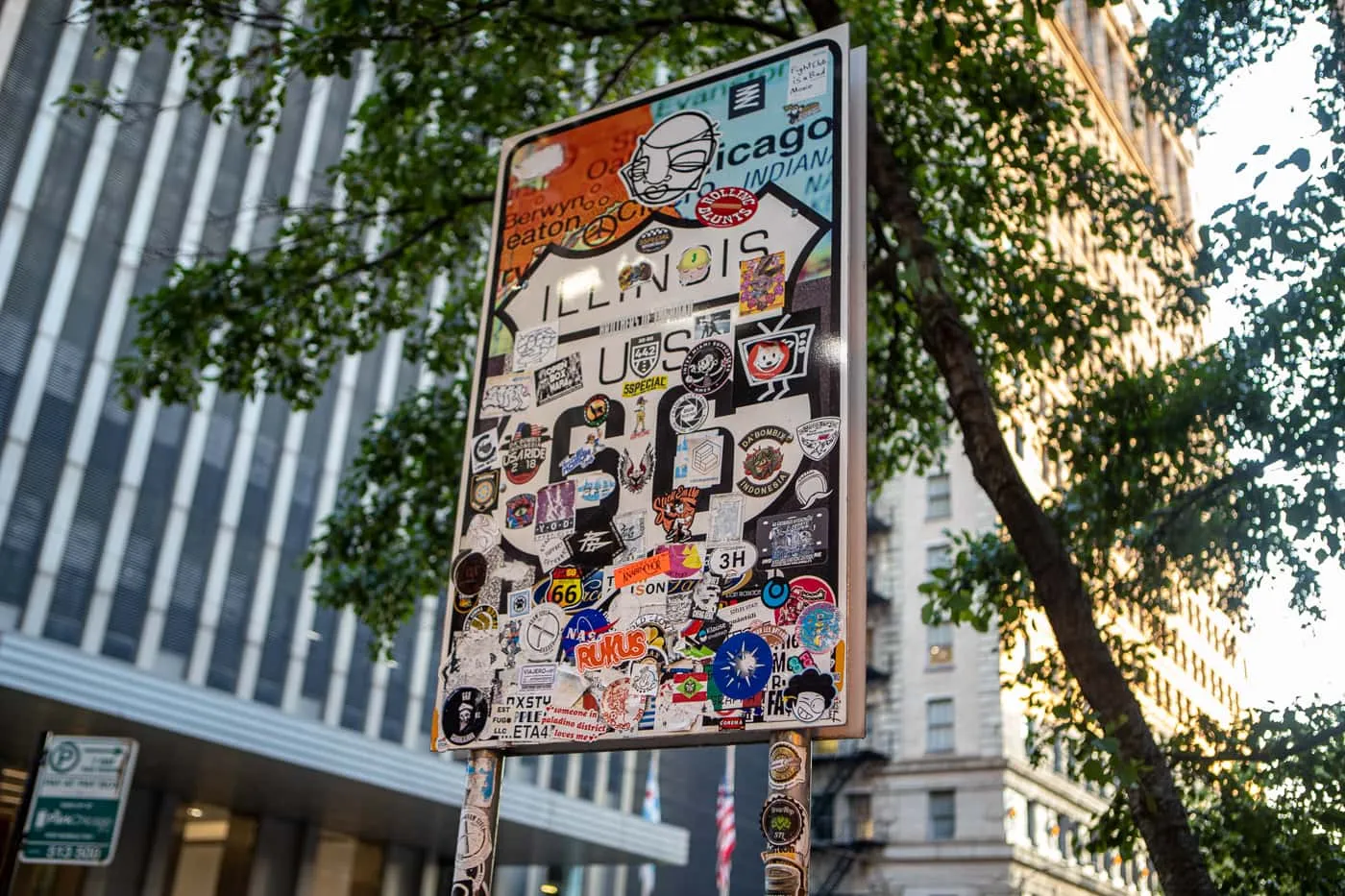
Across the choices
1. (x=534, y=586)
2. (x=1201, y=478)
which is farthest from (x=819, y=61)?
(x=1201, y=478)

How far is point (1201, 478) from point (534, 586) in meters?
10.1

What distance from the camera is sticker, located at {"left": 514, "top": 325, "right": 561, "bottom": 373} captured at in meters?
5.97

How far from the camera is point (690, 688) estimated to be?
15.8 feet

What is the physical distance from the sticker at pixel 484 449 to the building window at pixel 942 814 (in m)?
44.0

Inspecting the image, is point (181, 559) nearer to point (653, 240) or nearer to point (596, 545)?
point (653, 240)

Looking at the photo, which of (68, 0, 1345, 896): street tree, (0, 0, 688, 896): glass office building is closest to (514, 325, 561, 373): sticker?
(68, 0, 1345, 896): street tree

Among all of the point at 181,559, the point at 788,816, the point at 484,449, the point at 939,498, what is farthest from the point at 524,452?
the point at 939,498

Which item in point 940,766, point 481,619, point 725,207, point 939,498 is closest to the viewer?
point 481,619

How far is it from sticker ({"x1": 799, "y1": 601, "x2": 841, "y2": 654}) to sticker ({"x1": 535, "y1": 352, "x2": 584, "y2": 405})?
1700 mm

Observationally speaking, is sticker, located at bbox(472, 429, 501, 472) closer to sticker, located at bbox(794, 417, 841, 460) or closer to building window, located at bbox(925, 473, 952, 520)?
sticker, located at bbox(794, 417, 841, 460)

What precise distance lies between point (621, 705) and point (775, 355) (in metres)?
1.61

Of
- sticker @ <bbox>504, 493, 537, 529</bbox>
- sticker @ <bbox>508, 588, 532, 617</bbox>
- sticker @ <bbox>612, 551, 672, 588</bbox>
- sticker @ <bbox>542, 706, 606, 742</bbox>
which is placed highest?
sticker @ <bbox>504, 493, 537, 529</bbox>

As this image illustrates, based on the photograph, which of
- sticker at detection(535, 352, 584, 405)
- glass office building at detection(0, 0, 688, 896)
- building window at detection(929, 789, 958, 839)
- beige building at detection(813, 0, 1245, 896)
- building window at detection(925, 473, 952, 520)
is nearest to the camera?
sticker at detection(535, 352, 584, 405)

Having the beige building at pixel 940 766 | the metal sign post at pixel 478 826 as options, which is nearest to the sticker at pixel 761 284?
the metal sign post at pixel 478 826
